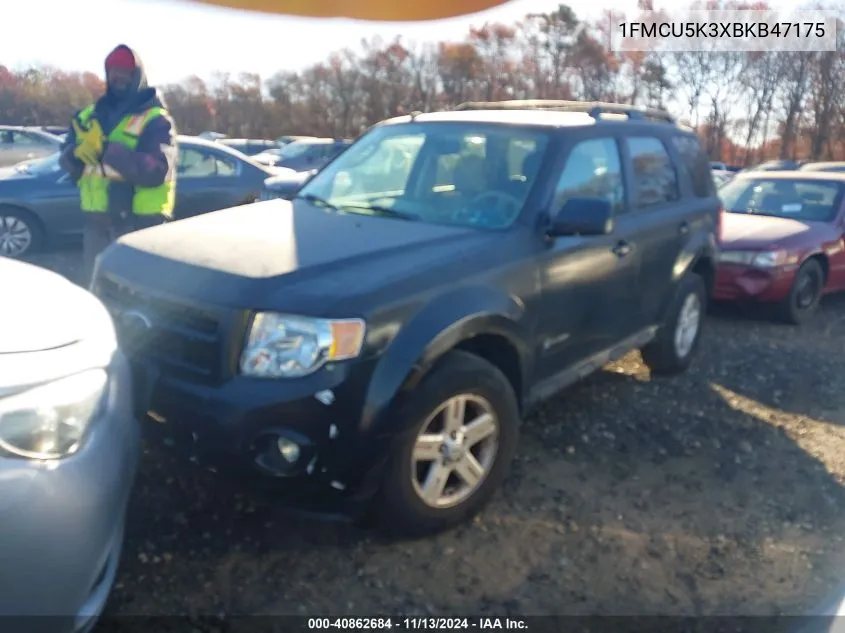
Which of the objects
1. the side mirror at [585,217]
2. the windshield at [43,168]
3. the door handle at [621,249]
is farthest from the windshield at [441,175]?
the windshield at [43,168]

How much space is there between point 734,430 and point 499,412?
1.99 m

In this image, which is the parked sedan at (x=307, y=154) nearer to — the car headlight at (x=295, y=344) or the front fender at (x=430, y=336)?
the front fender at (x=430, y=336)

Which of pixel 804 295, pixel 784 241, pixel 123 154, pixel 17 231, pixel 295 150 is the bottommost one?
pixel 804 295

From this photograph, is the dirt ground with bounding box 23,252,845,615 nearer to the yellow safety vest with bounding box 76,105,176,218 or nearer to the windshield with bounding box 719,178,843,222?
the yellow safety vest with bounding box 76,105,176,218

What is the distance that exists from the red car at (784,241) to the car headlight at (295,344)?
4.96m

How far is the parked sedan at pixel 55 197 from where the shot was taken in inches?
332

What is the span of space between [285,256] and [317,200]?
1.17 metres

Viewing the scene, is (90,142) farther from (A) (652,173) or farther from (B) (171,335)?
(A) (652,173)

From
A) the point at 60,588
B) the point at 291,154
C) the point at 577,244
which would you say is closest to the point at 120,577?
the point at 60,588

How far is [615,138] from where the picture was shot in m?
4.68

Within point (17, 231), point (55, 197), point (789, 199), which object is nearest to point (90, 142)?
point (55, 197)

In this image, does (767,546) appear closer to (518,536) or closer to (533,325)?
(518,536)

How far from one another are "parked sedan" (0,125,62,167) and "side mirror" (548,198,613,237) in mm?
12626

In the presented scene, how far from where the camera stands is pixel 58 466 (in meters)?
2.17
